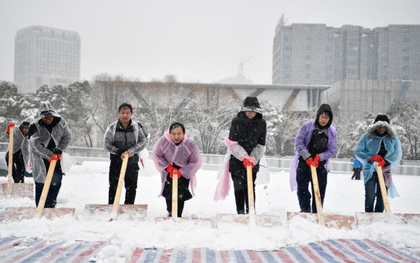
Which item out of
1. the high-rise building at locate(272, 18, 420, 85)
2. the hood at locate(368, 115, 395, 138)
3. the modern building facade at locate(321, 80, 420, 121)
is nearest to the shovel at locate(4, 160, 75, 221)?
the hood at locate(368, 115, 395, 138)

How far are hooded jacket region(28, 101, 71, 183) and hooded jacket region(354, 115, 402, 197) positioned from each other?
409 centimetres

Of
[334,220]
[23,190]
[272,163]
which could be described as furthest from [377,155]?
[272,163]

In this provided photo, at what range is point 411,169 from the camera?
58.1 ft

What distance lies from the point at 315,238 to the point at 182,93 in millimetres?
26789

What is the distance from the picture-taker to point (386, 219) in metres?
4.25

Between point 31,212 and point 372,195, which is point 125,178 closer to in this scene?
point 31,212

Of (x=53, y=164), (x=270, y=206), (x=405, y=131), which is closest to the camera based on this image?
(x=53, y=164)

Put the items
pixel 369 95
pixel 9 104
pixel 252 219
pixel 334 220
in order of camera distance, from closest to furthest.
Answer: pixel 252 219, pixel 334 220, pixel 9 104, pixel 369 95

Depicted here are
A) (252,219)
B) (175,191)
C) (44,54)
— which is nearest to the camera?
(252,219)

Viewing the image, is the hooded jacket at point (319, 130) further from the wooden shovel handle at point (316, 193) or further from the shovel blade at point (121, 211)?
the shovel blade at point (121, 211)

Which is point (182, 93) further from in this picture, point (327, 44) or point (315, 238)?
point (327, 44)

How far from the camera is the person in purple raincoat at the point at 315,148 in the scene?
16.0 feet

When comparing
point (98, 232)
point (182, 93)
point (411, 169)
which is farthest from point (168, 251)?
point (182, 93)

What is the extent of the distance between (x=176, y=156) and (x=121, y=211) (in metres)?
0.98
